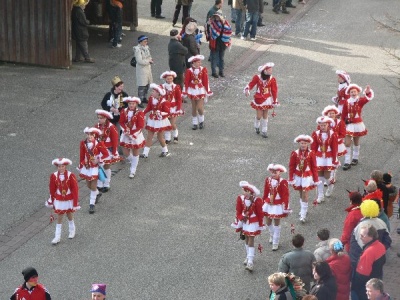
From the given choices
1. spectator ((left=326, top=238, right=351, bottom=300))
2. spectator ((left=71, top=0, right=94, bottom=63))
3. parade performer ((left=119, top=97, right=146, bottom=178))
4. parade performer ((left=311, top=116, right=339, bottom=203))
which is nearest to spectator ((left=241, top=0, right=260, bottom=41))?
spectator ((left=71, top=0, right=94, bottom=63))

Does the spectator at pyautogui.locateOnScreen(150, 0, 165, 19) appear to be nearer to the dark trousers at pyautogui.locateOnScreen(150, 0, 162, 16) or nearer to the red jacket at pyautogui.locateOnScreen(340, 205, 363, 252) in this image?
the dark trousers at pyautogui.locateOnScreen(150, 0, 162, 16)

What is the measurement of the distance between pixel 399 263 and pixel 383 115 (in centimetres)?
741

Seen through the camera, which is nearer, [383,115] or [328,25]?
[383,115]

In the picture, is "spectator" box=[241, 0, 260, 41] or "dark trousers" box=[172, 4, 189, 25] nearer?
"spectator" box=[241, 0, 260, 41]

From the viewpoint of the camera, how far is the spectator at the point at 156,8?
1183 inches

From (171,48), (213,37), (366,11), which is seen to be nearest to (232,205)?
(171,48)

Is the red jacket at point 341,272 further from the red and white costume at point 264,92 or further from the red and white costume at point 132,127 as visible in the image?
the red and white costume at point 264,92

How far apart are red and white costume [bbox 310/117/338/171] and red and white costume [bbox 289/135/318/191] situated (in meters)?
0.82

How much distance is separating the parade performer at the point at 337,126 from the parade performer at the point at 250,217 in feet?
11.2

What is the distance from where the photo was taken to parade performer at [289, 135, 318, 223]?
17.2m

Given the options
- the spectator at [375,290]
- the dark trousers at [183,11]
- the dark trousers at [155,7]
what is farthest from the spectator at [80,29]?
the spectator at [375,290]

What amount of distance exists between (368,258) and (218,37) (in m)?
12.1

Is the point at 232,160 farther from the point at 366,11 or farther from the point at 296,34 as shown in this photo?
the point at 366,11

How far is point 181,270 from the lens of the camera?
1558 cm
